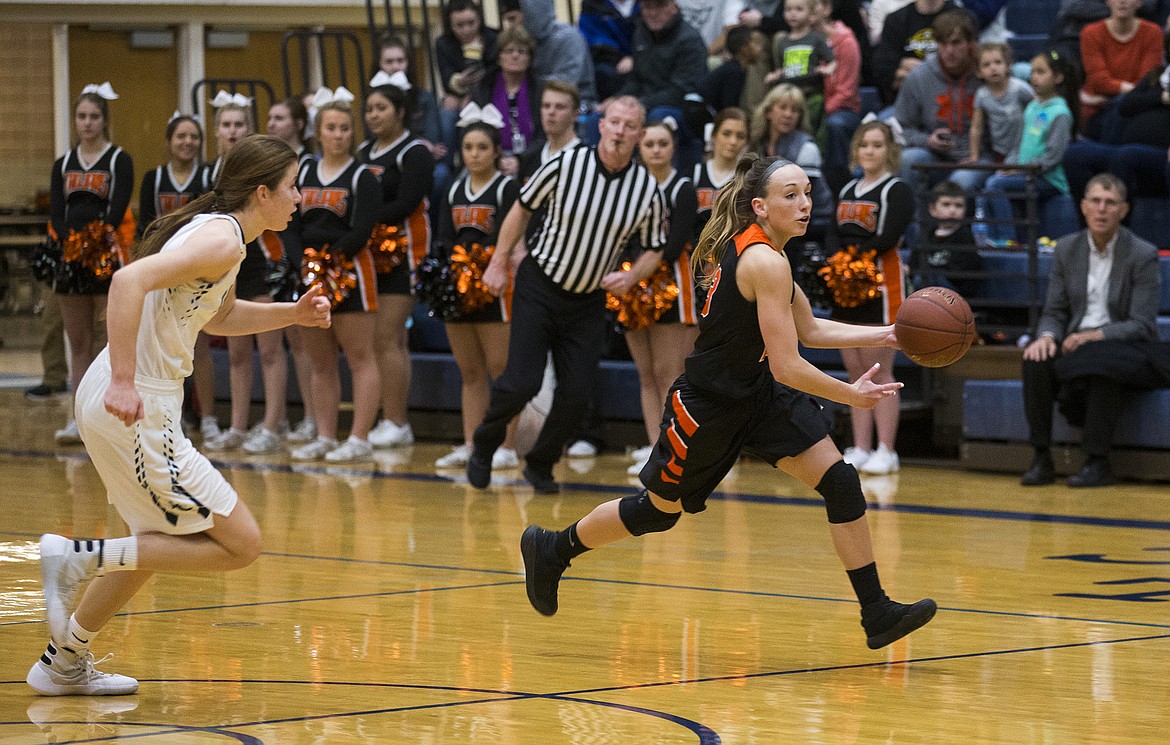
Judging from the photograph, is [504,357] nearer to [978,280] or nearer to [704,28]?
[978,280]

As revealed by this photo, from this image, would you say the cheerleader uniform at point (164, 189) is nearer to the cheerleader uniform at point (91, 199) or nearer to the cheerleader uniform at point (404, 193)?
the cheerleader uniform at point (91, 199)

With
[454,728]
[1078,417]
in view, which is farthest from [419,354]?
[454,728]

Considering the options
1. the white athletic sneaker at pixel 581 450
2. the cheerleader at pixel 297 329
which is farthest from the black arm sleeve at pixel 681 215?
the cheerleader at pixel 297 329

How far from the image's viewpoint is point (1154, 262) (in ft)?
28.7

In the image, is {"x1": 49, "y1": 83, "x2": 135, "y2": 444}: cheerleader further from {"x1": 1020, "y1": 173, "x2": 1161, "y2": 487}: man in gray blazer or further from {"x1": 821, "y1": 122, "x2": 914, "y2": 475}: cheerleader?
{"x1": 1020, "y1": 173, "x2": 1161, "y2": 487}: man in gray blazer

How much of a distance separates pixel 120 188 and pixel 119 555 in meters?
6.89

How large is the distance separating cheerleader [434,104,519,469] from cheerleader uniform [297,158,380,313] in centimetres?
44

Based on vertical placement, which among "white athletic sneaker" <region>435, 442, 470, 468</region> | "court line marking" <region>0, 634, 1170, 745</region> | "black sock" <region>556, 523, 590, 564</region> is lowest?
"white athletic sneaker" <region>435, 442, 470, 468</region>

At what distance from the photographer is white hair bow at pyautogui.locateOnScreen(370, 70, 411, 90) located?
409 inches

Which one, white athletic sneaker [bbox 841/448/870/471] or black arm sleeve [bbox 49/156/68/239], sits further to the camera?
black arm sleeve [bbox 49/156/68/239]

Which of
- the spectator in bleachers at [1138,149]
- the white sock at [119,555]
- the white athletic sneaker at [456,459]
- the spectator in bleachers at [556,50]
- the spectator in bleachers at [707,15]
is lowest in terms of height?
the white athletic sneaker at [456,459]

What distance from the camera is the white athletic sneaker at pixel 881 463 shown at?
9.18m

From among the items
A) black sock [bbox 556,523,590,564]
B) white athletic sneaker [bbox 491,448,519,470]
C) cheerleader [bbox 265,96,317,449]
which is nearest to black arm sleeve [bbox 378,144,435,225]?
cheerleader [bbox 265,96,317,449]

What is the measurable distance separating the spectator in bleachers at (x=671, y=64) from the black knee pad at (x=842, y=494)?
23.5ft
